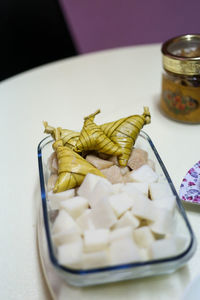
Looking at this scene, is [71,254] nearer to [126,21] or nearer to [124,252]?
[124,252]

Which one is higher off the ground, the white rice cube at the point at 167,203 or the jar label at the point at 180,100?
the white rice cube at the point at 167,203

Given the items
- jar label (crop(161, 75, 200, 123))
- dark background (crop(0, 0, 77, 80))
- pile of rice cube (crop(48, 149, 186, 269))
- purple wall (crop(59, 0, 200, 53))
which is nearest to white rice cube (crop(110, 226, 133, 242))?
pile of rice cube (crop(48, 149, 186, 269))

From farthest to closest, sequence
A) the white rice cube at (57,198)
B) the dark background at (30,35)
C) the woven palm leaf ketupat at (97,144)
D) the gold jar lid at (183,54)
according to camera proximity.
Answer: the dark background at (30,35), the gold jar lid at (183,54), the woven palm leaf ketupat at (97,144), the white rice cube at (57,198)

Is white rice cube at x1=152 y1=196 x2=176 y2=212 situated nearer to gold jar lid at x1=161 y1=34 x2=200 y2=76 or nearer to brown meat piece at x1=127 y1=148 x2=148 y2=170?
brown meat piece at x1=127 y1=148 x2=148 y2=170

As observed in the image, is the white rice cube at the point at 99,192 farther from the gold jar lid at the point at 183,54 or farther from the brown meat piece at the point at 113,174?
the gold jar lid at the point at 183,54

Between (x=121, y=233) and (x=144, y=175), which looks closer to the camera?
(x=121, y=233)

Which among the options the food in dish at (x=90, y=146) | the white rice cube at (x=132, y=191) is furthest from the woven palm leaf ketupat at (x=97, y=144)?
the white rice cube at (x=132, y=191)

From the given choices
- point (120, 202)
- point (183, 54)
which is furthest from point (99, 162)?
point (183, 54)
